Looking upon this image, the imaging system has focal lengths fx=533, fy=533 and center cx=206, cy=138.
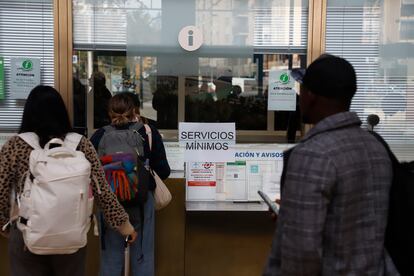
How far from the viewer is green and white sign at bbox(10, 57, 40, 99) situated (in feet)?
14.6

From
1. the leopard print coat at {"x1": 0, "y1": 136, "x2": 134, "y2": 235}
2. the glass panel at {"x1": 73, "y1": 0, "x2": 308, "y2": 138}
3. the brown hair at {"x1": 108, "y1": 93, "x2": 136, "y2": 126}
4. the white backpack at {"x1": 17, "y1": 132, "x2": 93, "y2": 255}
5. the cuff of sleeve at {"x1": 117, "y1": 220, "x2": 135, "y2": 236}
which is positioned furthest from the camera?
the glass panel at {"x1": 73, "y1": 0, "x2": 308, "y2": 138}

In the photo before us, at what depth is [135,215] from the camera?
375 cm

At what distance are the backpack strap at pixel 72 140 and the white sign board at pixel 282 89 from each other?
2227 millimetres

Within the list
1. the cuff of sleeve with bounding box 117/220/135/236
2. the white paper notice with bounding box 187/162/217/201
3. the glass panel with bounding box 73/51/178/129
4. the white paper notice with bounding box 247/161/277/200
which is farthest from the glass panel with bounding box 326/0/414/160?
the cuff of sleeve with bounding box 117/220/135/236

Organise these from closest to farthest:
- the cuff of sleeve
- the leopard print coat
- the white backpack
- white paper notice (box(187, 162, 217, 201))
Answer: the white backpack → the leopard print coat → the cuff of sleeve → white paper notice (box(187, 162, 217, 201))

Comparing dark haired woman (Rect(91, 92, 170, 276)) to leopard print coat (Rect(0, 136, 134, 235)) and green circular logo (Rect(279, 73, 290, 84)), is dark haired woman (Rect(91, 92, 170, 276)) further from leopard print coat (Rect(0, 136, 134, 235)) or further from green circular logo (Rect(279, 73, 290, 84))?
green circular logo (Rect(279, 73, 290, 84))

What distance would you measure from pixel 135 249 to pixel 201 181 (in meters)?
0.82

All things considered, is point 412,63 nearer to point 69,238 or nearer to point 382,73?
point 382,73

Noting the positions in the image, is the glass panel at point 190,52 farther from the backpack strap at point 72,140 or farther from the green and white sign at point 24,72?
the backpack strap at point 72,140

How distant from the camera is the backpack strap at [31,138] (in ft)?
8.63

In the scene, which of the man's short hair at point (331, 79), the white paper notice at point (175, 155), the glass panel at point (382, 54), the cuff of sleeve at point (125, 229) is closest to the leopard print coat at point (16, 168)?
the cuff of sleeve at point (125, 229)

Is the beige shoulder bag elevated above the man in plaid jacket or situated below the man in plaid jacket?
below

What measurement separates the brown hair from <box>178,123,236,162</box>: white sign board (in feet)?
2.64

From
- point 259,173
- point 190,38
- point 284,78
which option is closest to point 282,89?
point 284,78
